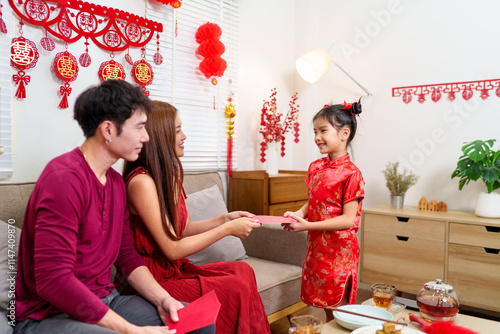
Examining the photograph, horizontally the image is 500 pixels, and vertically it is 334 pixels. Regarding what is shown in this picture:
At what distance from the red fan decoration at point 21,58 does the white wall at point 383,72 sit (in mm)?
529

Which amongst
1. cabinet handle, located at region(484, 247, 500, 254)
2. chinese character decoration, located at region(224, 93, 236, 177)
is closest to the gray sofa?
chinese character decoration, located at region(224, 93, 236, 177)

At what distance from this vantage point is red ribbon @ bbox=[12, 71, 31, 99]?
1.89 metres

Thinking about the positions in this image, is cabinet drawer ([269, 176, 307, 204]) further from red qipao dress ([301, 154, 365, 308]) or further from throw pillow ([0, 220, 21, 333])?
throw pillow ([0, 220, 21, 333])

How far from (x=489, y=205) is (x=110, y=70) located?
8.28 ft

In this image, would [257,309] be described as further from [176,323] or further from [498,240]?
[498,240]

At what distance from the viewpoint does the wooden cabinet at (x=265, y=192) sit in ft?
8.92

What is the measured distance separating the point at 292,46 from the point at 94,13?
203 centimetres

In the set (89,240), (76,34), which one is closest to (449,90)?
(76,34)

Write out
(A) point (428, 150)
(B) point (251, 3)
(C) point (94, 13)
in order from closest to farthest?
(C) point (94, 13) < (A) point (428, 150) < (B) point (251, 3)

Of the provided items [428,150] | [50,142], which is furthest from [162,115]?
[428,150]

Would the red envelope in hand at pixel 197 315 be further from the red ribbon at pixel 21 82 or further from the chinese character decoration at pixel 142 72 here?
the chinese character decoration at pixel 142 72

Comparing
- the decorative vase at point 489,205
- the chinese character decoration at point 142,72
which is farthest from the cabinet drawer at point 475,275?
the chinese character decoration at point 142,72

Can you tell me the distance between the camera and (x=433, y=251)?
2.62 m

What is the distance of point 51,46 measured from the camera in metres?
2.00
